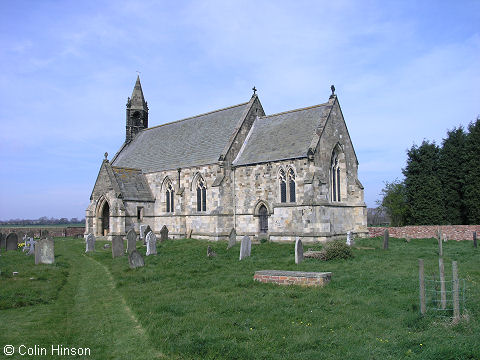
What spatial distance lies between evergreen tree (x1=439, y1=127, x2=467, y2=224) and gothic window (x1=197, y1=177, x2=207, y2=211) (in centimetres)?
2079

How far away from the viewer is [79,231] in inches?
1766

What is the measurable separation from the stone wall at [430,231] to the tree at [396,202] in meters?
10.2

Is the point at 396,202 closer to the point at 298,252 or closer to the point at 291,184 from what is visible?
the point at 291,184

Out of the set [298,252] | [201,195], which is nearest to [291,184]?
[201,195]

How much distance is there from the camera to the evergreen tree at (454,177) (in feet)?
112

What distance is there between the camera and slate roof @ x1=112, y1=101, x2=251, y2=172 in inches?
1198

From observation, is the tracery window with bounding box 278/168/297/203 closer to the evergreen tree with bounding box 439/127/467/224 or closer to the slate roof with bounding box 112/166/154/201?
the slate roof with bounding box 112/166/154/201

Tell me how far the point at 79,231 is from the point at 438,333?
143 ft

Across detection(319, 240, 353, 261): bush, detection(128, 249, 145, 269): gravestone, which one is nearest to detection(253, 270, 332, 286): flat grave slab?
detection(319, 240, 353, 261): bush

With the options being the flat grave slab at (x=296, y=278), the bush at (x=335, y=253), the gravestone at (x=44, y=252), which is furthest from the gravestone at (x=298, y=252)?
the gravestone at (x=44, y=252)

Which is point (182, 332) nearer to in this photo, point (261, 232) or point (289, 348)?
point (289, 348)

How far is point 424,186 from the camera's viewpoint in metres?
34.6

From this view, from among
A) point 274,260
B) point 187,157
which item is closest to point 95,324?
point 274,260

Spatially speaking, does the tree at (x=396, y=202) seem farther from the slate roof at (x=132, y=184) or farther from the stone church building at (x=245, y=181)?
the slate roof at (x=132, y=184)
